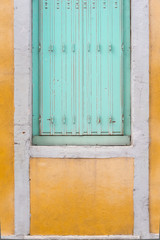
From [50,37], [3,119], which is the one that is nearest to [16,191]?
[3,119]

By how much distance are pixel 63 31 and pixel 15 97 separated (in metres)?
1.11

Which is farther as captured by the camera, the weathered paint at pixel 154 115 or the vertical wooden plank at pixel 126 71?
the vertical wooden plank at pixel 126 71

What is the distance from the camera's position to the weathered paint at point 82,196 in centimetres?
414

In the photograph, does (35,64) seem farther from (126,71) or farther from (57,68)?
(126,71)

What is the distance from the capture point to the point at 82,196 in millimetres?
4152

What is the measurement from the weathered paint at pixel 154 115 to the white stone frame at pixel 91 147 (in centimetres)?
7


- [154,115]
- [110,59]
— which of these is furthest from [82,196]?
[110,59]

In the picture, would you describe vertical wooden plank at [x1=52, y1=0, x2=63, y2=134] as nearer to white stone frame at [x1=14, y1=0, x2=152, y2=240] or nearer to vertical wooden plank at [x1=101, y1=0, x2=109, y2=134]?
white stone frame at [x1=14, y1=0, x2=152, y2=240]

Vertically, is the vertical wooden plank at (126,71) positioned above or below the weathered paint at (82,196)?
above

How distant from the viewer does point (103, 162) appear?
4145mm

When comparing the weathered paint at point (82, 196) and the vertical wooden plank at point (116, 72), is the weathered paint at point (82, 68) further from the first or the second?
the weathered paint at point (82, 196)

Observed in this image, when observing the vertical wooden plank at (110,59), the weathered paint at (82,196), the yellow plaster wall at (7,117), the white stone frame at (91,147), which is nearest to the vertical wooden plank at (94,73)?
the vertical wooden plank at (110,59)

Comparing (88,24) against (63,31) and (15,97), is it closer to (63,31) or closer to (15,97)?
Answer: (63,31)

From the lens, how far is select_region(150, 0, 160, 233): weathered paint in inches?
163
